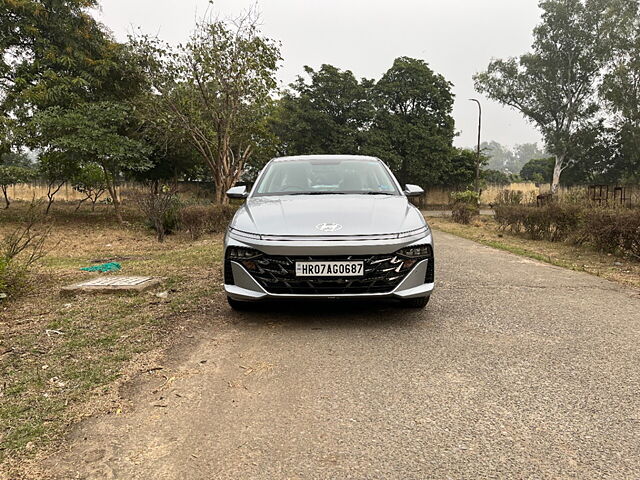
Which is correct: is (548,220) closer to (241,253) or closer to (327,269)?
(327,269)

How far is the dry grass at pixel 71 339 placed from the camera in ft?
7.59

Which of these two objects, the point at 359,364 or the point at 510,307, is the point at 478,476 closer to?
the point at 359,364

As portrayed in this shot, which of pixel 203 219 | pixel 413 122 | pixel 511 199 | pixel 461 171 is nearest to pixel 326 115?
pixel 413 122

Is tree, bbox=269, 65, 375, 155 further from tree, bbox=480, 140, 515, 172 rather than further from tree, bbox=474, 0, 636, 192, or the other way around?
tree, bbox=480, 140, 515, 172

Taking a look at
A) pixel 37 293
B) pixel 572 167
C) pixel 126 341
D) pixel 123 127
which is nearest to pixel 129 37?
pixel 123 127

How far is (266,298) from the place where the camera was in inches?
Result: 146

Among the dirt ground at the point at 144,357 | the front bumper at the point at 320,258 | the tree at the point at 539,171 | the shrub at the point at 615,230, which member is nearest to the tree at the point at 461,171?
the tree at the point at 539,171

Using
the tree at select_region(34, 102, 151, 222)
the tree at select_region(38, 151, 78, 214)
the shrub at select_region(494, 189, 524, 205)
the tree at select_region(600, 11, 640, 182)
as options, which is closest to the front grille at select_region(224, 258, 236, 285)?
the tree at select_region(34, 102, 151, 222)

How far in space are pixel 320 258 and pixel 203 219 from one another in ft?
31.0

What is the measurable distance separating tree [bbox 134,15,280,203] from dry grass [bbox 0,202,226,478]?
1189 centimetres

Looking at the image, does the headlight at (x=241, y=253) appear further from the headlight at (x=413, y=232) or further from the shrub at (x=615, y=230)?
the shrub at (x=615, y=230)

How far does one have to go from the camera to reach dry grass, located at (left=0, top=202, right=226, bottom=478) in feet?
7.59

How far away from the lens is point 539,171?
201 feet

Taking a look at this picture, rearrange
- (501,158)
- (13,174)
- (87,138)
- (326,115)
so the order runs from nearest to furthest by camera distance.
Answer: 1. (87,138)
2. (13,174)
3. (326,115)
4. (501,158)
